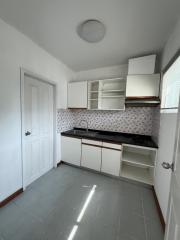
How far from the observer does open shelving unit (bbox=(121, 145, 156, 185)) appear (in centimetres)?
218

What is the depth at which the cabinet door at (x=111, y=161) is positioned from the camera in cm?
230

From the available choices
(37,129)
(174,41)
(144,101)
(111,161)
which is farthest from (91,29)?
(111,161)

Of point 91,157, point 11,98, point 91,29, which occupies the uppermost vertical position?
point 91,29

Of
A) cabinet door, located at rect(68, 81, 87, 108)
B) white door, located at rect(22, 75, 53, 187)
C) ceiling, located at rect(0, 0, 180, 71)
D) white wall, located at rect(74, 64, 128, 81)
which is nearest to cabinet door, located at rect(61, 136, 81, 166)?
white door, located at rect(22, 75, 53, 187)

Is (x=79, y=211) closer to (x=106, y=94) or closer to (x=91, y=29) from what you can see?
(x=106, y=94)

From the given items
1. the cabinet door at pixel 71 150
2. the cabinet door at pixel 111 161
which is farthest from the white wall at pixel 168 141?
the cabinet door at pixel 71 150

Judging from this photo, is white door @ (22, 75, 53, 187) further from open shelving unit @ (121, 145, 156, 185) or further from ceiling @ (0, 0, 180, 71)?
open shelving unit @ (121, 145, 156, 185)

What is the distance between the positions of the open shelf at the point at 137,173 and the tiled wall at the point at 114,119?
83cm

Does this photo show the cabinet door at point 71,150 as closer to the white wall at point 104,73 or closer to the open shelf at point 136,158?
the open shelf at point 136,158

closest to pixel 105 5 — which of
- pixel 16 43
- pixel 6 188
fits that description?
pixel 16 43

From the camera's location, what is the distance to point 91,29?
153 cm

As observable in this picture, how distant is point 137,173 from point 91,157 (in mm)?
1035

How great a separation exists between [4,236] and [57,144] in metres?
1.65

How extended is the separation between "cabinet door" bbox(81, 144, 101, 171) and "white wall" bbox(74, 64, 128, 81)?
1.84 meters
